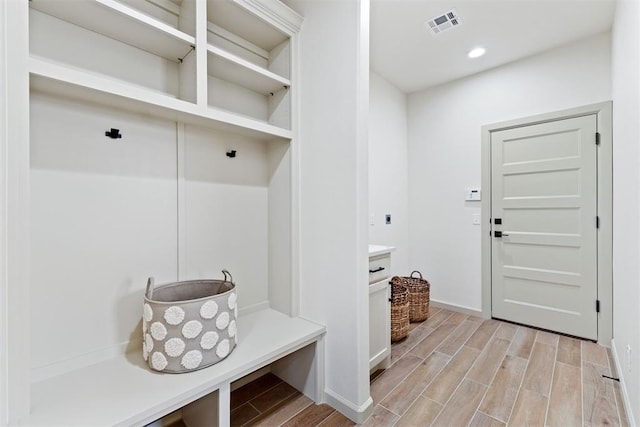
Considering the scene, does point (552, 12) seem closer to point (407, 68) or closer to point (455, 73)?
point (455, 73)

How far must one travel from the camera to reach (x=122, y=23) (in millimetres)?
1332

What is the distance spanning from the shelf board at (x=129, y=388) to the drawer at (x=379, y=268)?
2.23 ft

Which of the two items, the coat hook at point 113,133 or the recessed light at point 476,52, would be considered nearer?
the coat hook at point 113,133

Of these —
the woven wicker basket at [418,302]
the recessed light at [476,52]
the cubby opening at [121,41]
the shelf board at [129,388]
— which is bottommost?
the woven wicker basket at [418,302]

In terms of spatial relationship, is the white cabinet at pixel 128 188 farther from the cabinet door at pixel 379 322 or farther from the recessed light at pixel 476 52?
the recessed light at pixel 476 52

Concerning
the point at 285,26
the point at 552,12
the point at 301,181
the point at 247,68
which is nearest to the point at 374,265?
the point at 301,181

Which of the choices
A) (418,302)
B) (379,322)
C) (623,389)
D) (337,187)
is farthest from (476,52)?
A: (623,389)

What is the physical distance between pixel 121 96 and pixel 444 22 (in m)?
2.37

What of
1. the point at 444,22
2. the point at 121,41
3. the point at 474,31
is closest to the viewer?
the point at 121,41

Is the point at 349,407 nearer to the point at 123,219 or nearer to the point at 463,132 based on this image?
the point at 123,219

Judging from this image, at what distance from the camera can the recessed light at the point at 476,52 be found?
8.78 feet

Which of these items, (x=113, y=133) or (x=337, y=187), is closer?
→ (x=113, y=133)

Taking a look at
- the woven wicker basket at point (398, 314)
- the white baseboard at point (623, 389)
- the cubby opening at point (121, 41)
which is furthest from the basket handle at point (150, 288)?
the white baseboard at point (623, 389)

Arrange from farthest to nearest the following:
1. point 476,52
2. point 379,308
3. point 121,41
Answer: point 476,52 < point 379,308 < point 121,41
